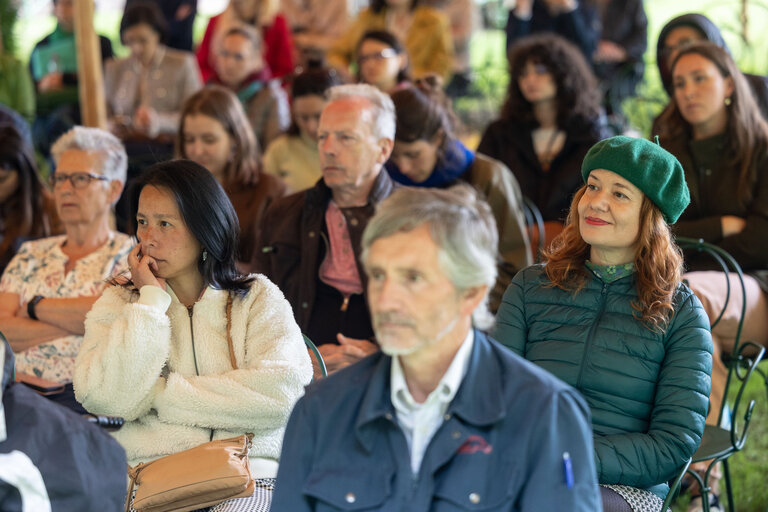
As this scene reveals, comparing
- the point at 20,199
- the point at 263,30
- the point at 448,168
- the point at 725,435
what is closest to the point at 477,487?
the point at 725,435

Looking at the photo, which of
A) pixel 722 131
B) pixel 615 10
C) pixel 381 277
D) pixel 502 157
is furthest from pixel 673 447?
pixel 615 10

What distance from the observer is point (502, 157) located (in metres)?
4.98

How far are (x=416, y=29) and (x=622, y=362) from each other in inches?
174

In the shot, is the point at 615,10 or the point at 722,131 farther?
the point at 615,10

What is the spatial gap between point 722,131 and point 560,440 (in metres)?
2.57

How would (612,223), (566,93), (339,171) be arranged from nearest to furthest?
(612,223) → (339,171) → (566,93)

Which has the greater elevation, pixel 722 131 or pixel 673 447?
pixel 722 131

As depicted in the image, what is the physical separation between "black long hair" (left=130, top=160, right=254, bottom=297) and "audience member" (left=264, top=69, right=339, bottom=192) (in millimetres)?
2251

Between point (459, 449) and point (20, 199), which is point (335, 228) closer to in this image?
point (20, 199)

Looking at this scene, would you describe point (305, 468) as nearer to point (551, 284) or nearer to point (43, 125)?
point (551, 284)

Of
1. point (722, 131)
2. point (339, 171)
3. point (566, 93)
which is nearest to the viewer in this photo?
point (339, 171)

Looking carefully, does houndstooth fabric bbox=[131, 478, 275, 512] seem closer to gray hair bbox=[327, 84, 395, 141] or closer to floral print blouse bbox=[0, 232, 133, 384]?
floral print blouse bbox=[0, 232, 133, 384]

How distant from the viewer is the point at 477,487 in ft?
6.02

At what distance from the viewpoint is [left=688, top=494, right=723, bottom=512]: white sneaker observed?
3.32m
